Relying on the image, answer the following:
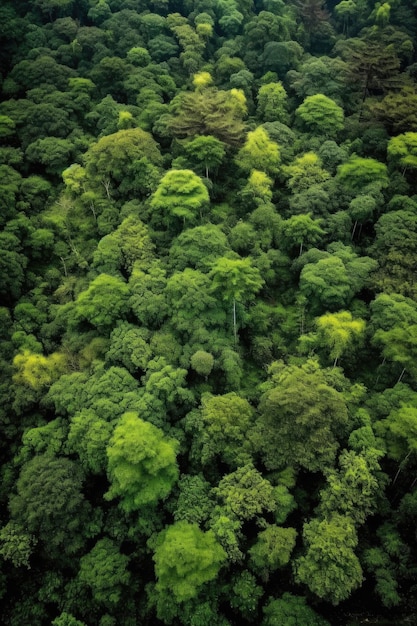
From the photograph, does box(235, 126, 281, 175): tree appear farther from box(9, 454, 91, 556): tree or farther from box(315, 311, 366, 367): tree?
box(9, 454, 91, 556): tree

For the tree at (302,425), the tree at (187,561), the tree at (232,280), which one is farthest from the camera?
the tree at (232,280)

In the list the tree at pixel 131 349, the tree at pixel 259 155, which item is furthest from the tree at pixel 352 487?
the tree at pixel 259 155

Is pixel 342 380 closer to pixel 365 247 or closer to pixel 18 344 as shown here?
pixel 365 247

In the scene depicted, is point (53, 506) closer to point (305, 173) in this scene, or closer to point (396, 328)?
point (396, 328)

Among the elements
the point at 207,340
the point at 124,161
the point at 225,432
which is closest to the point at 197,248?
the point at 207,340

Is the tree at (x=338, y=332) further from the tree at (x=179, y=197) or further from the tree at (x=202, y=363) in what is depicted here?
the tree at (x=179, y=197)

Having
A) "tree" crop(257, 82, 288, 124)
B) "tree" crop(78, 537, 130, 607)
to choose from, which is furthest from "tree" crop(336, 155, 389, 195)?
"tree" crop(78, 537, 130, 607)
